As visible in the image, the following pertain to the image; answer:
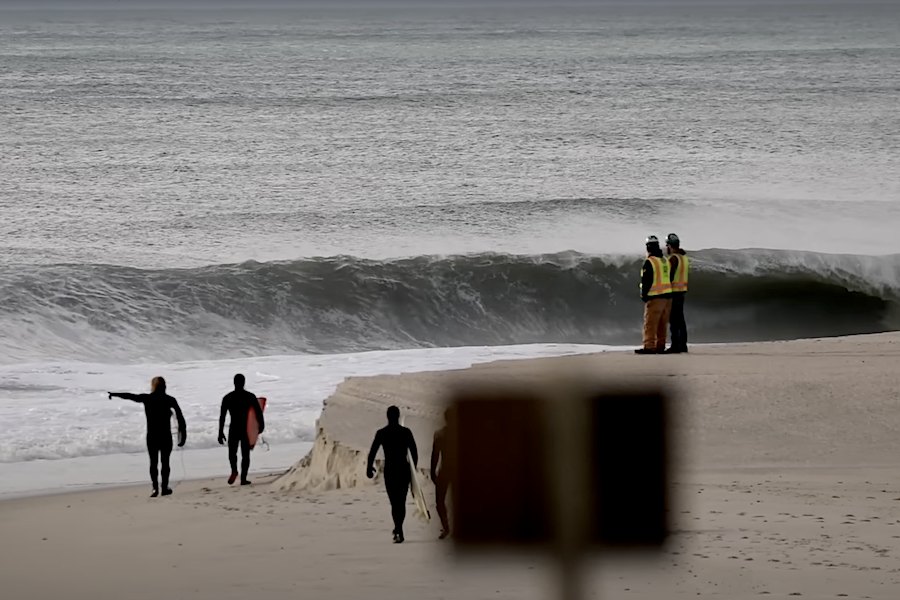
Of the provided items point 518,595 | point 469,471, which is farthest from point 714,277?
point 469,471

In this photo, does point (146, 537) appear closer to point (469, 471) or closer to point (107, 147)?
point (469, 471)

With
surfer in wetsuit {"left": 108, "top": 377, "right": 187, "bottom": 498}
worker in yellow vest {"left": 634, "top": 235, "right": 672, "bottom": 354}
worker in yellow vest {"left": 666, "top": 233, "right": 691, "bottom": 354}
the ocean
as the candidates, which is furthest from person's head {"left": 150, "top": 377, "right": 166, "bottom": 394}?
worker in yellow vest {"left": 666, "top": 233, "right": 691, "bottom": 354}

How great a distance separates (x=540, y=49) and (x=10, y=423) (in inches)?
4027

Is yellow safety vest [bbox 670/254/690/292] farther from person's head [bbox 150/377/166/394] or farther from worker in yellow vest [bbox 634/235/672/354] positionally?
person's head [bbox 150/377/166/394]

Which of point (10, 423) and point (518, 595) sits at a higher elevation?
point (10, 423)

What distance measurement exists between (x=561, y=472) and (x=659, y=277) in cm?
983

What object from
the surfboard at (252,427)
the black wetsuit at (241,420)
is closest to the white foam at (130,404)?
the surfboard at (252,427)

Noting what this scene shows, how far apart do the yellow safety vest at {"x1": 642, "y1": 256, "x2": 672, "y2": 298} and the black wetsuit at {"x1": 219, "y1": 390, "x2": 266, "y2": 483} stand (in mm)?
3657

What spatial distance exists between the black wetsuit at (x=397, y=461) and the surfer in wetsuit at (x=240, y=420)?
2.54 metres

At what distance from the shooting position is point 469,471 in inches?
135

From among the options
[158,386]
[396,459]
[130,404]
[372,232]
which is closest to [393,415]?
[396,459]

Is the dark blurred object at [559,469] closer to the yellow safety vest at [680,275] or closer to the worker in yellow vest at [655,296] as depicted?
the worker in yellow vest at [655,296]

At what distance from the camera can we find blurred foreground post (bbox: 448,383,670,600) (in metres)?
3.43

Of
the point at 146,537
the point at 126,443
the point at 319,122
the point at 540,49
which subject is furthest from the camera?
the point at 540,49
